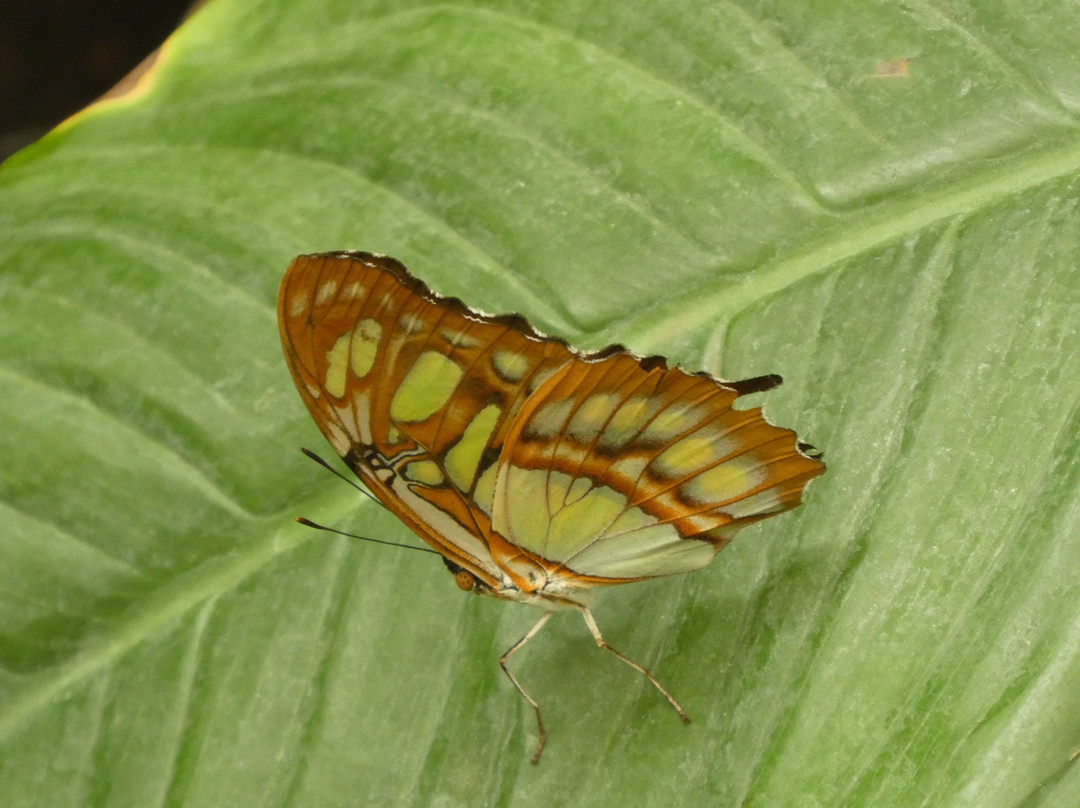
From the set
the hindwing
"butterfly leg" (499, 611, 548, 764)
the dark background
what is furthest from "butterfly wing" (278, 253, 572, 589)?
the dark background

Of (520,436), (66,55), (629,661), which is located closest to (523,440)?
(520,436)

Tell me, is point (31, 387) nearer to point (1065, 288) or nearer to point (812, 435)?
point (812, 435)

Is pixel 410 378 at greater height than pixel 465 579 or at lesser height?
greater

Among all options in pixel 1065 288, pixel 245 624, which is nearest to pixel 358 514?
pixel 245 624

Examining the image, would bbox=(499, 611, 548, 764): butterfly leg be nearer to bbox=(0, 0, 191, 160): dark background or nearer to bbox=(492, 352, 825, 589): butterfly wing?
bbox=(492, 352, 825, 589): butterfly wing

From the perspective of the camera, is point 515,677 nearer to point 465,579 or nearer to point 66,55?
point 465,579

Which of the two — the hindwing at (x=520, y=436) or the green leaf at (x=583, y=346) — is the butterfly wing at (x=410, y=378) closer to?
the hindwing at (x=520, y=436)

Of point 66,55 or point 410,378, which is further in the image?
point 66,55
